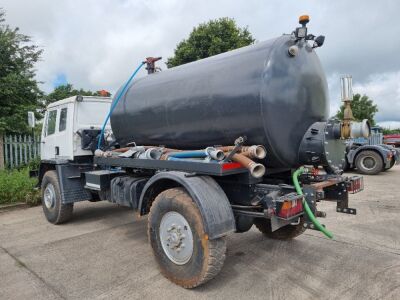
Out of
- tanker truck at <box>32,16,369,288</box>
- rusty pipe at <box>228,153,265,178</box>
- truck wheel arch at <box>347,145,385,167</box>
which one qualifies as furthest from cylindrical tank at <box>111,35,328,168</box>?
truck wheel arch at <box>347,145,385,167</box>

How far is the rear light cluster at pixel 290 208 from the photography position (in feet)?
10.9

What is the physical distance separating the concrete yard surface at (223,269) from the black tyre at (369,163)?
7084 mm

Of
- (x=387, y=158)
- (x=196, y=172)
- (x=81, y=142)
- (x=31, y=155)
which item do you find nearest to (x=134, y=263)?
(x=196, y=172)

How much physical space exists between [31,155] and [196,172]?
30.8 ft

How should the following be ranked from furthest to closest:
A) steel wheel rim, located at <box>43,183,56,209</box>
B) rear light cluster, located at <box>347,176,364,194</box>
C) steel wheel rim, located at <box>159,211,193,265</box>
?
steel wheel rim, located at <box>43,183,56,209</box>
rear light cluster, located at <box>347,176,364,194</box>
steel wheel rim, located at <box>159,211,193,265</box>

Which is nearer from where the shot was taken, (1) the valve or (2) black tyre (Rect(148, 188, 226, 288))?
(2) black tyre (Rect(148, 188, 226, 288))

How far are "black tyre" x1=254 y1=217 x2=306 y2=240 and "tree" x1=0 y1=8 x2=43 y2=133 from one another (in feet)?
27.5

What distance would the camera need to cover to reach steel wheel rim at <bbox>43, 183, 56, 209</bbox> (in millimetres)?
6238

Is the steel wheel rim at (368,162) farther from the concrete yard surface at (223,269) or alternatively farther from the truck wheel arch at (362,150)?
the concrete yard surface at (223,269)

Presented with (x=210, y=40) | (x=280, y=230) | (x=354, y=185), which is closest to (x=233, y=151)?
(x=354, y=185)

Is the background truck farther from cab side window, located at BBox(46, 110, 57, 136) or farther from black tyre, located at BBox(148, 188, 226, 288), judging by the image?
black tyre, located at BBox(148, 188, 226, 288)

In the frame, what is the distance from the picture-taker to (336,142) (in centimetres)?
404

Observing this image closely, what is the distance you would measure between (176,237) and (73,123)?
136 inches

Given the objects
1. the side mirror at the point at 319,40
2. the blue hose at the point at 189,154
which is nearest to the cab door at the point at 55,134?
the blue hose at the point at 189,154
